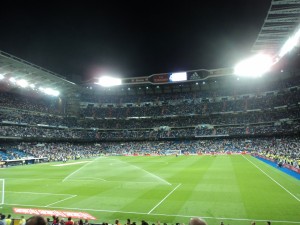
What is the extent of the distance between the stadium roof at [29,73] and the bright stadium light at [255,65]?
5173 centimetres

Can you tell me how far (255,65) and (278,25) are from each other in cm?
3554

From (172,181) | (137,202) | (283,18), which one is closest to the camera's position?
(137,202)

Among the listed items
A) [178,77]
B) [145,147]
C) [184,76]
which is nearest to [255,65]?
[184,76]

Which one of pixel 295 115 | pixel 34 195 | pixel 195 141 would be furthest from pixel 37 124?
pixel 295 115

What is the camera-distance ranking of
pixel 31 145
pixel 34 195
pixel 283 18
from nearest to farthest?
pixel 34 195 < pixel 283 18 < pixel 31 145

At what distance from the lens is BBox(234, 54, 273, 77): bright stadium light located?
217 feet

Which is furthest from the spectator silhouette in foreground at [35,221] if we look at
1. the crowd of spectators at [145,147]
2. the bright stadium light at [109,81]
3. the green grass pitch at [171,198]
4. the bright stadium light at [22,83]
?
the bright stadium light at [109,81]

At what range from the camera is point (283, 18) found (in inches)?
1462

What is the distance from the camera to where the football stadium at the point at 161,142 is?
832 inches

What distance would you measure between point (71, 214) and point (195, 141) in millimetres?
77095

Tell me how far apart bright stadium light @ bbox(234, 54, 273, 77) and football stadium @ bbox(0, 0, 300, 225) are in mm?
401

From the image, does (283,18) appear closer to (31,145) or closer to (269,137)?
(269,137)

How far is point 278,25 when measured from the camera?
39875 mm

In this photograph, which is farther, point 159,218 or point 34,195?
point 34,195
